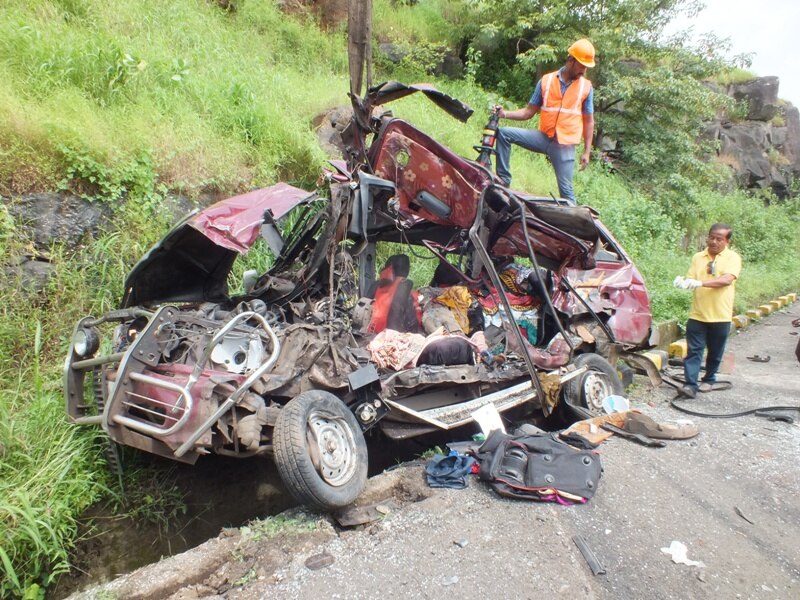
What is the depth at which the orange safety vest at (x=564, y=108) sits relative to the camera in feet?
19.4

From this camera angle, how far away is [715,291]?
537cm

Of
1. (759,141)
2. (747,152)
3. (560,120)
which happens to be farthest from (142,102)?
(759,141)

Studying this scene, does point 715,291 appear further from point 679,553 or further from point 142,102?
point 142,102

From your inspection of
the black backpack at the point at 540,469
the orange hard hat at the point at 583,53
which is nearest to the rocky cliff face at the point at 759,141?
the orange hard hat at the point at 583,53

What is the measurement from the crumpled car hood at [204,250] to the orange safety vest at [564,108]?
3281 mm

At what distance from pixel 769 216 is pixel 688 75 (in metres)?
8.01

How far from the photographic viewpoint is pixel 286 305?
4312mm

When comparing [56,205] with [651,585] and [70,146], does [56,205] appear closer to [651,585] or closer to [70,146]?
[70,146]

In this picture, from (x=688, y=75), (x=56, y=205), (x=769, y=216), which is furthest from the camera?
(x=769, y=216)

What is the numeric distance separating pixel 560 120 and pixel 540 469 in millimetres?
4212

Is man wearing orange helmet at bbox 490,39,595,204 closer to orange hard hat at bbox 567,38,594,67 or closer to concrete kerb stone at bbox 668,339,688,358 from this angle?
orange hard hat at bbox 567,38,594,67

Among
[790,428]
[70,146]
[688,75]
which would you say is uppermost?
[688,75]

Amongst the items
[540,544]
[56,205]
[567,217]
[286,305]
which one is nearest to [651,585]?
[540,544]

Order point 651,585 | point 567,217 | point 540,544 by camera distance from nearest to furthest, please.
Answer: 1. point 651,585
2. point 540,544
3. point 567,217
